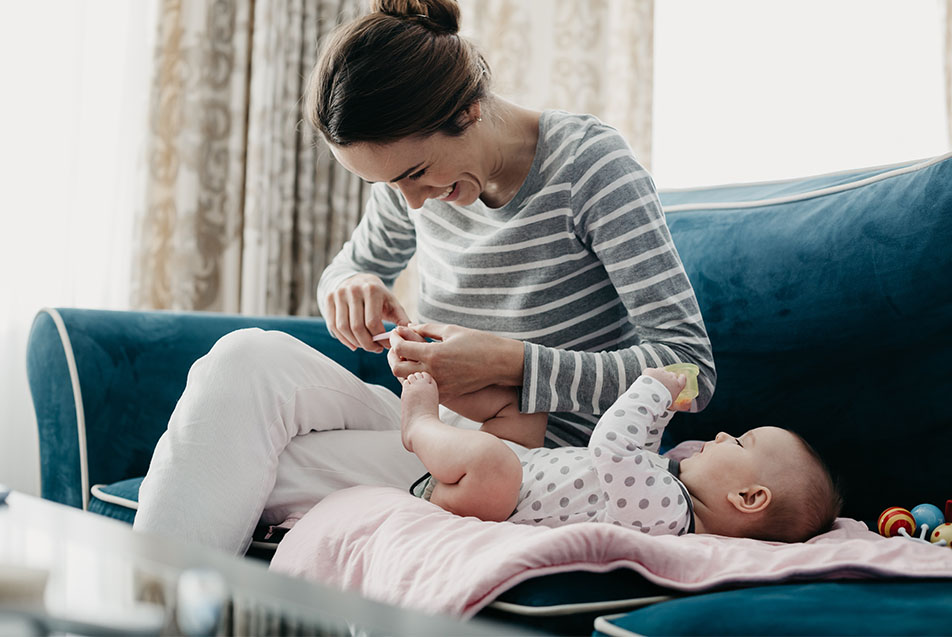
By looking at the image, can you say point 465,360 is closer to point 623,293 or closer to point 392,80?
point 623,293

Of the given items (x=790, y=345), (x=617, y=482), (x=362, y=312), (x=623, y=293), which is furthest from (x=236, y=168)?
(x=617, y=482)

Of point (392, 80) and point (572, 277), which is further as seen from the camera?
point (572, 277)

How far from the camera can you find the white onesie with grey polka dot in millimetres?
1022

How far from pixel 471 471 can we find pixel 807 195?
28.8 inches

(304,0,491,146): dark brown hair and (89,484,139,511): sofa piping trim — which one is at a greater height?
(304,0,491,146): dark brown hair

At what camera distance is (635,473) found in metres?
1.02

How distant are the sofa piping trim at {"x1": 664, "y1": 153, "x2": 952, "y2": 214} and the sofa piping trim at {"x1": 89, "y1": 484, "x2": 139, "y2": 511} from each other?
3.21 ft

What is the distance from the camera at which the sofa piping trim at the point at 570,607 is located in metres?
0.76

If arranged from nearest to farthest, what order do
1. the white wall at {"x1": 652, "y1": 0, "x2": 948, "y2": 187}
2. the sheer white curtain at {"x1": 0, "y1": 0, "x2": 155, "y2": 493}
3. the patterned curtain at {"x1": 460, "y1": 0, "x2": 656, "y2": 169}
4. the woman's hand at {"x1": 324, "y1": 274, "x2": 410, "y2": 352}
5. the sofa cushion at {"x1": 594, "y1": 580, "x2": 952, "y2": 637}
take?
the sofa cushion at {"x1": 594, "y1": 580, "x2": 952, "y2": 637} → the woman's hand at {"x1": 324, "y1": 274, "x2": 410, "y2": 352} → the sheer white curtain at {"x1": 0, "y1": 0, "x2": 155, "y2": 493} → the white wall at {"x1": 652, "y1": 0, "x2": 948, "y2": 187} → the patterned curtain at {"x1": 460, "y1": 0, "x2": 656, "y2": 169}

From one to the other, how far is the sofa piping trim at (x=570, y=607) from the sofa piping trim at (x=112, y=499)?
0.64 metres

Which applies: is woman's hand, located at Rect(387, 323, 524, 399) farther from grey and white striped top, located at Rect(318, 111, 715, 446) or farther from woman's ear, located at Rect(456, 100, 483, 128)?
woman's ear, located at Rect(456, 100, 483, 128)

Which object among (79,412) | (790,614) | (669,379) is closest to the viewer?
(790,614)

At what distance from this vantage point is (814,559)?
0.85 m

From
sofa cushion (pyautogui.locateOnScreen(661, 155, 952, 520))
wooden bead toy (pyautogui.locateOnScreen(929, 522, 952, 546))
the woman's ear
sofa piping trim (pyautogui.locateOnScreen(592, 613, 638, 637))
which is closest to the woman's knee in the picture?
the woman's ear
